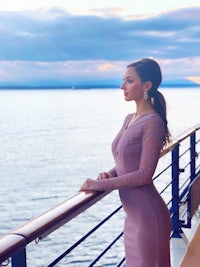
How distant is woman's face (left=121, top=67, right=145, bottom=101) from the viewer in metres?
1.67

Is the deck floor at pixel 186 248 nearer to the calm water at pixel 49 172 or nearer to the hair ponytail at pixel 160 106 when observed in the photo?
the hair ponytail at pixel 160 106

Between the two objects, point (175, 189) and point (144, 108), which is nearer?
point (144, 108)

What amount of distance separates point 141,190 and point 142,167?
4.1 inches

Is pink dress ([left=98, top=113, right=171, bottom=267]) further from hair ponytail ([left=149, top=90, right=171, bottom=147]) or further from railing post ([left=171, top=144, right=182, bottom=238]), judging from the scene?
railing post ([left=171, top=144, right=182, bottom=238])

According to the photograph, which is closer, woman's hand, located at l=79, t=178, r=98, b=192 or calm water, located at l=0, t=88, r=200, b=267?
woman's hand, located at l=79, t=178, r=98, b=192

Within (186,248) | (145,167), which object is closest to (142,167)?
(145,167)

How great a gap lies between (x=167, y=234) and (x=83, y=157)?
40.4 m

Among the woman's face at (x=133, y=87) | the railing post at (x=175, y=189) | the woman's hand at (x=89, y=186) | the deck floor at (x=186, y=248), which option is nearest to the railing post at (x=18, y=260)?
the woman's hand at (x=89, y=186)

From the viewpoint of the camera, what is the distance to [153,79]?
1.69 metres

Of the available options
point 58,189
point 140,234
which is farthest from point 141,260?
point 58,189

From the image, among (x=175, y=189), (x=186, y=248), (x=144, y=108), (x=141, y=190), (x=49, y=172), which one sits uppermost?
(x=144, y=108)

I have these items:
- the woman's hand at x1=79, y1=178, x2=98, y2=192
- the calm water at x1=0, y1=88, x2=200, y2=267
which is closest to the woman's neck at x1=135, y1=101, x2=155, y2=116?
the woman's hand at x1=79, y1=178, x2=98, y2=192

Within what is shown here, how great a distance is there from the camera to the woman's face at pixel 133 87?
1.67 metres

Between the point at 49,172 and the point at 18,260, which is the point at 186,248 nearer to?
the point at 18,260
